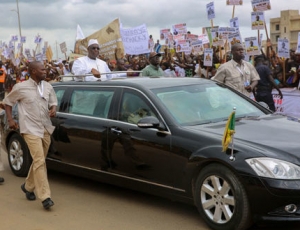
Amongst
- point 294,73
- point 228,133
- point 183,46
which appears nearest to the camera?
point 228,133

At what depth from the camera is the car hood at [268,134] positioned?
4.97 metres

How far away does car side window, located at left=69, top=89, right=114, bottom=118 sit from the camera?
672cm

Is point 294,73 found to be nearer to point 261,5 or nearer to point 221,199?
point 261,5

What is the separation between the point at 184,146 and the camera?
18.1 feet

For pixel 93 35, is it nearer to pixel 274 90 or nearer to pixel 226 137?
pixel 274 90

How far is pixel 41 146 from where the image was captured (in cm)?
629

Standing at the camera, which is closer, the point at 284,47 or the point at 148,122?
the point at 148,122

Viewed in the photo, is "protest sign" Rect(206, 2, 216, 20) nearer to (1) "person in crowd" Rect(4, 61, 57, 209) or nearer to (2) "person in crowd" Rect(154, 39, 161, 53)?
(2) "person in crowd" Rect(154, 39, 161, 53)

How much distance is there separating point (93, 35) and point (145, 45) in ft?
10.2

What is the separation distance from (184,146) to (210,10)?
9917 millimetres

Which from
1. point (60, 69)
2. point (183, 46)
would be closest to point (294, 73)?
point (183, 46)

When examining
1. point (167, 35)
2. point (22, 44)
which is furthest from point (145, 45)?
point (22, 44)

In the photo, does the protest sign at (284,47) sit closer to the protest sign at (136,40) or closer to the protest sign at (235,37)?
the protest sign at (235,37)

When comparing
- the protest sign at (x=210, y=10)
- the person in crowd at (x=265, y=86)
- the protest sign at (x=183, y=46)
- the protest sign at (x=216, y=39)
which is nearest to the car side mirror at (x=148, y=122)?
the person in crowd at (x=265, y=86)
